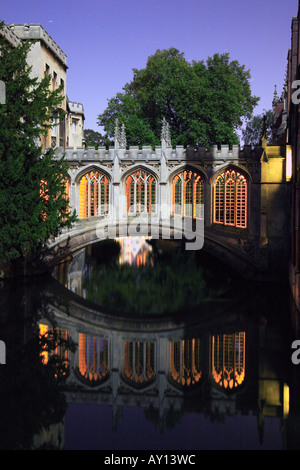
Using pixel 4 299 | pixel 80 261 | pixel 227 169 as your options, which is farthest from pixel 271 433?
pixel 80 261

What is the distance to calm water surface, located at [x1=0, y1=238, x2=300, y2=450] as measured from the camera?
7.98 meters

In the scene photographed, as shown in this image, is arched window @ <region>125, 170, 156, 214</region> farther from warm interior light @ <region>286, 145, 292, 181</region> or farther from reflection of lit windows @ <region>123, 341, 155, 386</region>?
reflection of lit windows @ <region>123, 341, 155, 386</region>

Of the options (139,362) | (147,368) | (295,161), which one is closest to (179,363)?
(147,368)

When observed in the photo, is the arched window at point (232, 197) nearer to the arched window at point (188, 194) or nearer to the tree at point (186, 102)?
the arched window at point (188, 194)

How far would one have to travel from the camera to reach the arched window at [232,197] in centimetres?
2434

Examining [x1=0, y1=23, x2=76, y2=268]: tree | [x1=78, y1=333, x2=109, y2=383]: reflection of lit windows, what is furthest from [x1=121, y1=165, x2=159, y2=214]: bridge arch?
[x1=78, y1=333, x2=109, y2=383]: reflection of lit windows

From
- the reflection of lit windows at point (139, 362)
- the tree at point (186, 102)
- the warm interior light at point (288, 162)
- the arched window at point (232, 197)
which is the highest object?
the tree at point (186, 102)

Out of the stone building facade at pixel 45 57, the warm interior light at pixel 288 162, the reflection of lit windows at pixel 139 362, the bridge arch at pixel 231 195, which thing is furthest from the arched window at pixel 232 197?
the reflection of lit windows at pixel 139 362

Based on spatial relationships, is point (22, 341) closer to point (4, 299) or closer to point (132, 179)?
point (4, 299)

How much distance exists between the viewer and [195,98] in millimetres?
33875

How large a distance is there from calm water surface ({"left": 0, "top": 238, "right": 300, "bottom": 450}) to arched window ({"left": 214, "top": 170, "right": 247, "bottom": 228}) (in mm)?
3500

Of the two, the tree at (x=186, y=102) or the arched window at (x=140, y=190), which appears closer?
the arched window at (x=140, y=190)

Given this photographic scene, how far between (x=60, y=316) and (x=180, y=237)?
9.06 m

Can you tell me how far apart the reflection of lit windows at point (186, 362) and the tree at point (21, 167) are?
8.35 meters
